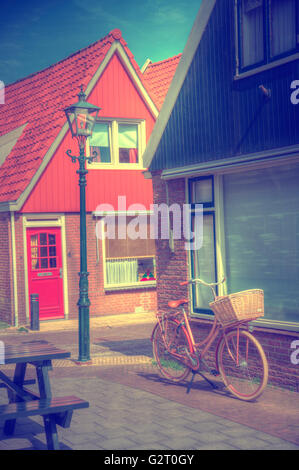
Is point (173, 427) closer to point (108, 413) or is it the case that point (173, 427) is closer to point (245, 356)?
point (108, 413)

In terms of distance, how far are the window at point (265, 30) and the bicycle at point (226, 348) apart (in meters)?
3.09

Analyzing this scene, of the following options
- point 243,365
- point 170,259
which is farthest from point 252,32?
point 243,365

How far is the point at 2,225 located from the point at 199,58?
821cm

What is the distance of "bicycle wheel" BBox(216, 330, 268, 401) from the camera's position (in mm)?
7516

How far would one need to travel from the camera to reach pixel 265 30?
27.5 ft

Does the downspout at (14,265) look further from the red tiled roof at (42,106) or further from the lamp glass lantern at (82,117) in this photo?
the lamp glass lantern at (82,117)

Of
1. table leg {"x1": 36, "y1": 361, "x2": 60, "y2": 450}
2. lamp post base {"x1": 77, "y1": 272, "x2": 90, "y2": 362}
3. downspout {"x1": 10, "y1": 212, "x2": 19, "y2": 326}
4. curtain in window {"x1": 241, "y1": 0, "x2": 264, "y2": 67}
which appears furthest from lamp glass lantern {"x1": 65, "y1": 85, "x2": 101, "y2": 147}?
downspout {"x1": 10, "y1": 212, "x2": 19, "y2": 326}

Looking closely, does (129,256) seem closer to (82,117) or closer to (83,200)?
(83,200)

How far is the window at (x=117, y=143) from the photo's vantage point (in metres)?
17.1

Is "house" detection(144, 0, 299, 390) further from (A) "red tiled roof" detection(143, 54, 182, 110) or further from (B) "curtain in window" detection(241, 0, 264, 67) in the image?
(A) "red tiled roof" detection(143, 54, 182, 110)

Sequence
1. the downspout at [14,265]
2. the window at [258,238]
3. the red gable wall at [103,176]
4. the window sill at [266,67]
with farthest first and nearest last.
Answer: the red gable wall at [103,176], the downspout at [14,265], the window at [258,238], the window sill at [266,67]

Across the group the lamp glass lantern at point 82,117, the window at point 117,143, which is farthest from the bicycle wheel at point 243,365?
the window at point 117,143

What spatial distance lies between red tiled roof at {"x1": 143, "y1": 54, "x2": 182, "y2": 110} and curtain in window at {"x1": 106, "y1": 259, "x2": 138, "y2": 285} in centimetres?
529

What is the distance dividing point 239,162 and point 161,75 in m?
13.2
